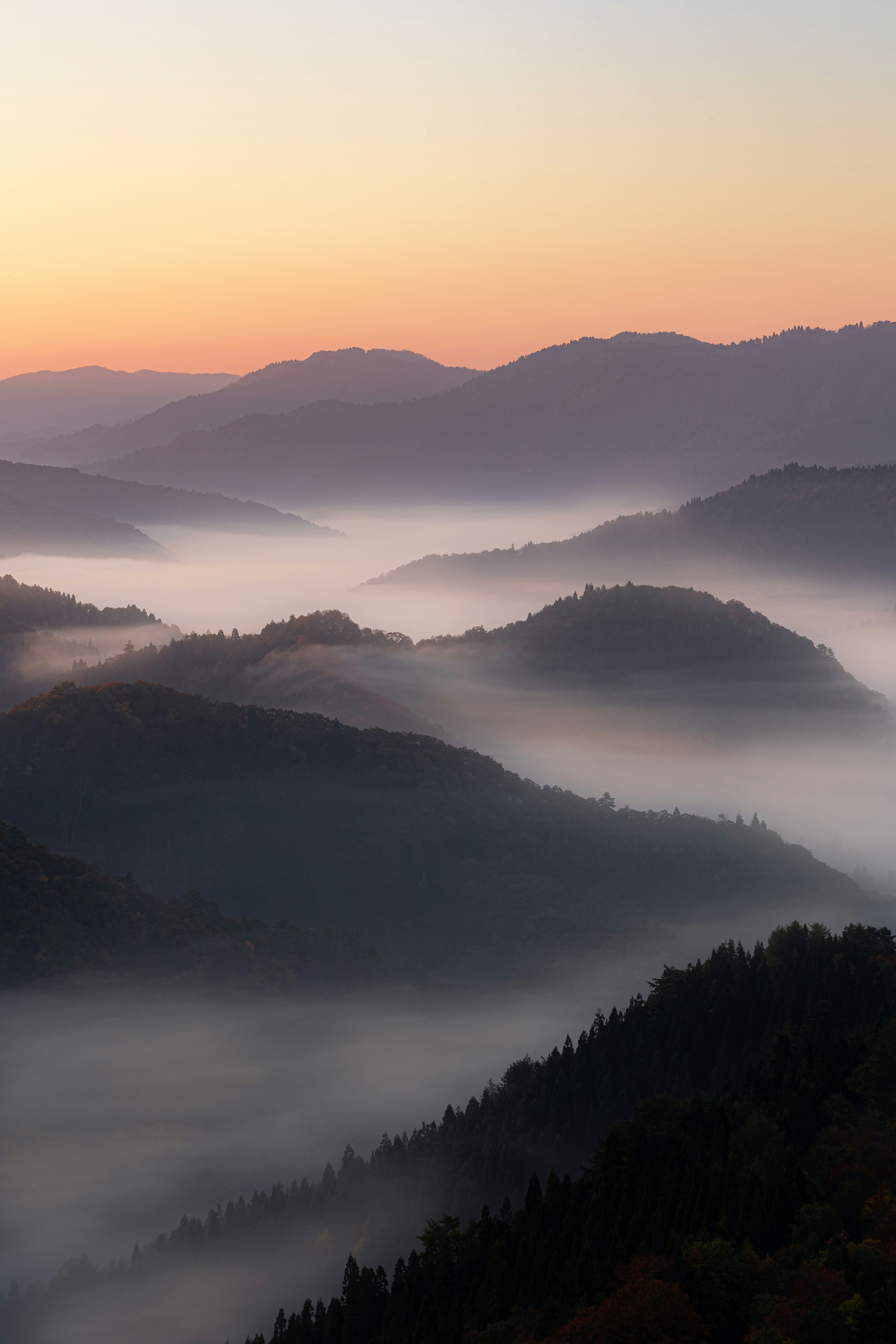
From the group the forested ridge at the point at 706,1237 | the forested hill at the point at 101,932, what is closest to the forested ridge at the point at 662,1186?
the forested ridge at the point at 706,1237

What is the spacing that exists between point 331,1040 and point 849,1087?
135 meters

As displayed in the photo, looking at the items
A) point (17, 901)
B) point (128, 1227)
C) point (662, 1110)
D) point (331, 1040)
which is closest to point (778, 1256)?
point (662, 1110)

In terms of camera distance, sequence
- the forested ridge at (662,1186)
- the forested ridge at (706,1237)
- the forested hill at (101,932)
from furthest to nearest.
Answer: the forested hill at (101,932), the forested ridge at (662,1186), the forested ridge at (706,1237)

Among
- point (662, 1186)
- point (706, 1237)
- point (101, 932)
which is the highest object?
point (101, 932)

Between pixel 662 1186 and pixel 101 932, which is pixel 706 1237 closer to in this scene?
pixel 662 1186

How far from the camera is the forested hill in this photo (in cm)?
17275

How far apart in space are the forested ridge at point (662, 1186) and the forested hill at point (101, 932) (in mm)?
51994

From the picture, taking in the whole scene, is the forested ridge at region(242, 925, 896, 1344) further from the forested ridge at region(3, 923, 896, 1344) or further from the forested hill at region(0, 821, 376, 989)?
the forested hill at region(0, 821, 376, 989)

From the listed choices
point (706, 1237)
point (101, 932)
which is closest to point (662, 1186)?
point (706, 1237)

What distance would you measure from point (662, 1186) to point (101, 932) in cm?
12756

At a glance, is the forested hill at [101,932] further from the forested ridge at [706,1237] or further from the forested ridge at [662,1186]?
the forested ridge at [706,1237]

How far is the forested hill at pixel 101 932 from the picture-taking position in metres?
173

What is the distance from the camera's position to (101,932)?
592 ft

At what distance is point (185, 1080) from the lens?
198375 millimetres
